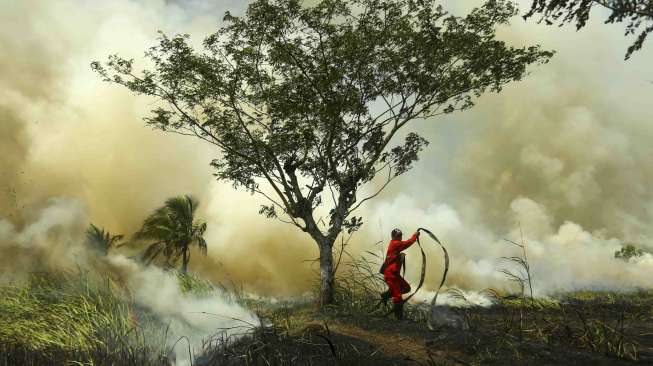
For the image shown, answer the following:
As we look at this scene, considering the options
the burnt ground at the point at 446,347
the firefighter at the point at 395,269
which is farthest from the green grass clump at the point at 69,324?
the firefighter at the point at 395,269

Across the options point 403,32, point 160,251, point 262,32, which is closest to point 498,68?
point 403,32

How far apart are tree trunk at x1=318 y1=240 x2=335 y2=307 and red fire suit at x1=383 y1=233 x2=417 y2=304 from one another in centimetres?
400

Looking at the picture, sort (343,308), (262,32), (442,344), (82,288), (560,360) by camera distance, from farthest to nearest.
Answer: (262,32) → (343,308) → (82,288) → (442,344) → (560,360)

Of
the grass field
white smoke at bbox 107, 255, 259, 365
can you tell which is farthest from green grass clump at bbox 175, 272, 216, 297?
the grass field

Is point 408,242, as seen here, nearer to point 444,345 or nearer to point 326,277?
point 444,345

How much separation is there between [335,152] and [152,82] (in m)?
5.44

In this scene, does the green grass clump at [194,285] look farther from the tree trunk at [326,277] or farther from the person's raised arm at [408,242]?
the person's raised arm at [408,242]

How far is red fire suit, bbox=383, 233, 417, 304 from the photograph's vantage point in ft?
33.0

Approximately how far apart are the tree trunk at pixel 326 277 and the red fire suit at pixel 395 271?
4001 mm

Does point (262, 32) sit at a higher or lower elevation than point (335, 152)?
higher

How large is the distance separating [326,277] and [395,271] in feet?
14.5

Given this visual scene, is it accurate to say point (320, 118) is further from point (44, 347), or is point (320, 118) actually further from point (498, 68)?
point (44, 347)

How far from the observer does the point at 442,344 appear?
7512mm

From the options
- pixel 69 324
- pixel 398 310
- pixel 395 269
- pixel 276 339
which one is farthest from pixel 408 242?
pixel 69 324
